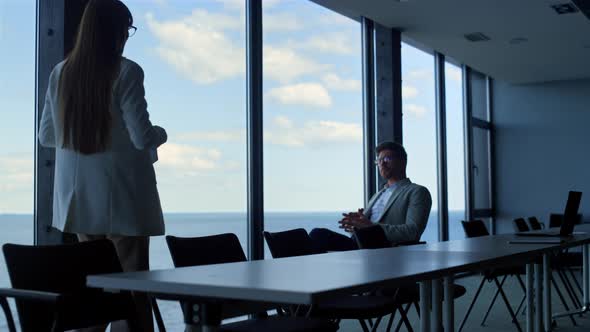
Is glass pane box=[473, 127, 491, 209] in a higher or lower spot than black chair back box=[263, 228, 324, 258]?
higher

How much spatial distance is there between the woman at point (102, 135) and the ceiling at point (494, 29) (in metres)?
4.35

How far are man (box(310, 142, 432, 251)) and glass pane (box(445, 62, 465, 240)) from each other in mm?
4950

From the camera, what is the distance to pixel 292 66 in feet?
20.6

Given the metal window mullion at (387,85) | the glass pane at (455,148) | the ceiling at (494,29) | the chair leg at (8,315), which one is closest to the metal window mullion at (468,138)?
the glass pane at (455,148)

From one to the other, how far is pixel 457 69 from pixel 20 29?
24.9 ft

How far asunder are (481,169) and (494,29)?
12.8 ft

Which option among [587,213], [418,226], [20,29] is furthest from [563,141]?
[20,29]

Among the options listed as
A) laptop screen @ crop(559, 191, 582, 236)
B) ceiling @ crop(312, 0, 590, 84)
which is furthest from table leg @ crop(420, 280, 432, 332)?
ceiling @ crop(312, 0, 590, 84)

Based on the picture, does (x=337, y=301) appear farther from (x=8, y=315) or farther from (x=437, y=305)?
(x=8, y=315)

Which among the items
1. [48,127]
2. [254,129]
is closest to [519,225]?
[254,129]

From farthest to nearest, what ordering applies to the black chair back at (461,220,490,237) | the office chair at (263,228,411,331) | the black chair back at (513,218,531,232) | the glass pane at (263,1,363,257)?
the black chair back at (513,218,531,232) < the glass pane at (263,1,363,257) < the black chair back at (461,220,490,237) < the office chair at (263,228,411,331)

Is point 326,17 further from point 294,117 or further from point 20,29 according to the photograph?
point 20,29

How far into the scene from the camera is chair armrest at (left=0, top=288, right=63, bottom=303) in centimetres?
213

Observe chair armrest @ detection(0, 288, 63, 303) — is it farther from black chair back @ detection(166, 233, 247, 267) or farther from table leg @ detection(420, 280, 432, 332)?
table leg @ detection(420, 280, 432, 332)
